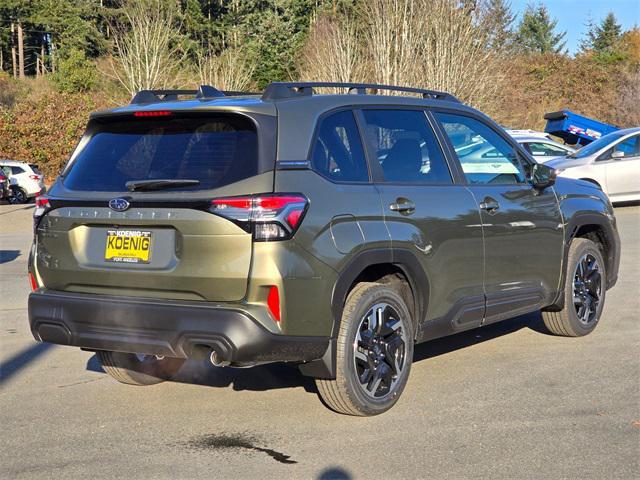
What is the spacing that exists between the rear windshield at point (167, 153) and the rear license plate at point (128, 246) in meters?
0.28

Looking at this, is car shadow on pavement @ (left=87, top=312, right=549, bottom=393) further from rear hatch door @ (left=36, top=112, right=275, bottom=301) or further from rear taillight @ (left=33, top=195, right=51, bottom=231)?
rear taillight @ (left=33, top=195, right=51, bottom=231)

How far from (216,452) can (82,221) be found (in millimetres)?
1499

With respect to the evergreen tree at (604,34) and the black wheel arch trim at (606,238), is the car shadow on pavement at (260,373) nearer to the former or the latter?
the black wheel arch trim at (606,238)

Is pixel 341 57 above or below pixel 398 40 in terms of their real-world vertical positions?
below

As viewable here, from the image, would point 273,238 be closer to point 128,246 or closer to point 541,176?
point 128,246

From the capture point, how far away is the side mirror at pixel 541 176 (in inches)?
273

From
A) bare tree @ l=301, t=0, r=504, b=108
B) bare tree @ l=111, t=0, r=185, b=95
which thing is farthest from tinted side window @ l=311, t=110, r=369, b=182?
bare tree @ l=111, t=0, r=185, b=95

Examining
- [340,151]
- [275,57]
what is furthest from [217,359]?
[275,57]

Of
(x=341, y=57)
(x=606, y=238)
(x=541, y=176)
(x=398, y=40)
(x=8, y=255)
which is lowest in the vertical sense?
(x=8, y=255)

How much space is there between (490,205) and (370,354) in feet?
5.01

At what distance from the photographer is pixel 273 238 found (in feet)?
15.8

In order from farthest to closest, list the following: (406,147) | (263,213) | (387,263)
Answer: (406,147) → (387,263) → (263,213)

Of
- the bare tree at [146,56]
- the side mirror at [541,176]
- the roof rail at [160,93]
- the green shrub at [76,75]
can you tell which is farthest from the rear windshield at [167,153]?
the green shrub at [76,75]

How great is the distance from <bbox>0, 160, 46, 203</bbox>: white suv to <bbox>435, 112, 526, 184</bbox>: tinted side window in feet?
80.5
